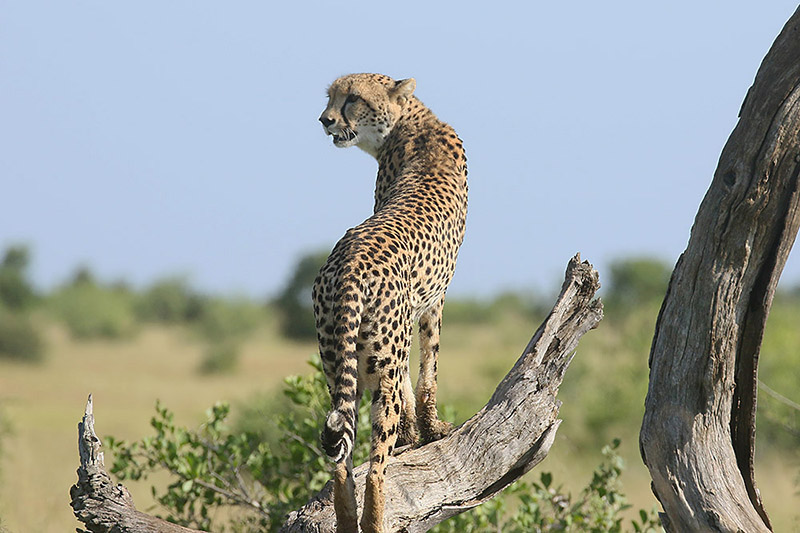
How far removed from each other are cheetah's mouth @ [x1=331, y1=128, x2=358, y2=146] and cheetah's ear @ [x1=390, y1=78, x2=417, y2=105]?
0.38m

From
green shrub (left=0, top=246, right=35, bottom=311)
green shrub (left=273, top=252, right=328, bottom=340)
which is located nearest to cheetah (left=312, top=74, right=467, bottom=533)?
green shrub (left=273, top=252, right=328, bottom=340)

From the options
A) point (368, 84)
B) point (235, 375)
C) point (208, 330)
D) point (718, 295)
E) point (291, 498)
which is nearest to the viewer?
point (718, 295)

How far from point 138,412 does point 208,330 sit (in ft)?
49.6

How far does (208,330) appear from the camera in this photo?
39875 millimetres

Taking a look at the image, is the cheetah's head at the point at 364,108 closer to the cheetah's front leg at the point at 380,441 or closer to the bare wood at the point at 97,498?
the cheetah's front leg at the point at 380,441

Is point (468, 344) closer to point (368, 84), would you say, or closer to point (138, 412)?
point (138, 412)

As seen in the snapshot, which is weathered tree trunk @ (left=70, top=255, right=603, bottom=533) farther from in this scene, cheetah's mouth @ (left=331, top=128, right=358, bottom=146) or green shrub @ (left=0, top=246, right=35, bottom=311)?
green shrub @ (left=0, top=246, right=35, bottom=311)

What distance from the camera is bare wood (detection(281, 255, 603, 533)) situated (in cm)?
491

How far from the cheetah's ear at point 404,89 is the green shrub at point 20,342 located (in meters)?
28.7

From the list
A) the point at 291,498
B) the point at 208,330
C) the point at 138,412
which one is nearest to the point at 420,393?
the point at 291,498

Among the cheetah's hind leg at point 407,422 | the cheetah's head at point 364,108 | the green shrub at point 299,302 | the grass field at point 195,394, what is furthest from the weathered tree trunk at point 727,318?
the green shrub at point 299,302

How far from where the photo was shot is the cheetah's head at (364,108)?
6.10 m

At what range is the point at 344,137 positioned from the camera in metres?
6.13

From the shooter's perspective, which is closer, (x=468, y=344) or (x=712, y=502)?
(x=712, y=502)
